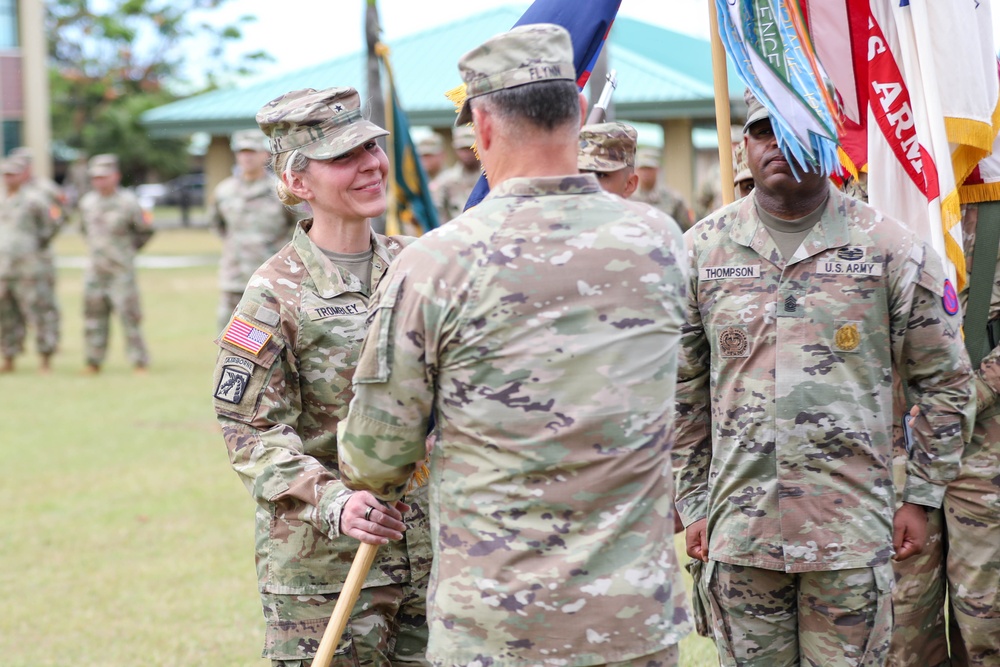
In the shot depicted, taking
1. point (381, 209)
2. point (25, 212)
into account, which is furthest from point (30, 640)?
point (25, 212)

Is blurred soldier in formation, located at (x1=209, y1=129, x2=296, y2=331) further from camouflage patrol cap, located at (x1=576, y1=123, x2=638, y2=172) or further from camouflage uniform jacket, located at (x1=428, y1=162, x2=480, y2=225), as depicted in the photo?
camouflage patrol cap, located at (x1=576, y1=123, x2=638, y2=172)

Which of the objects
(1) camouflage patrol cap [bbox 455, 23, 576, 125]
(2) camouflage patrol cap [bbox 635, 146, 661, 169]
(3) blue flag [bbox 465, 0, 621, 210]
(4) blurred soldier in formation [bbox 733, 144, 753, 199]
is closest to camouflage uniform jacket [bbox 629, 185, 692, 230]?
(2) camouflage patrol cap [bbox 635, 146, 661, 169]

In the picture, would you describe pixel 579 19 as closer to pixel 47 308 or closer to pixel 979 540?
pixel 979 540

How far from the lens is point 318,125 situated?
3.38 metres

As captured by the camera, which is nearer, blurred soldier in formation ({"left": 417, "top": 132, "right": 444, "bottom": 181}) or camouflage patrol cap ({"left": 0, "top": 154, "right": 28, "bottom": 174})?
blurred soldier in formation ({"left": 417, "top": 132, "right": 444, "bottom": 181})

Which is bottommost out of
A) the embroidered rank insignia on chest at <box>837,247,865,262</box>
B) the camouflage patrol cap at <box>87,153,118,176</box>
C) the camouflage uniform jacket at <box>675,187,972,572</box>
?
the camouflage uniform jacket at <box>675,187,972,572</box>

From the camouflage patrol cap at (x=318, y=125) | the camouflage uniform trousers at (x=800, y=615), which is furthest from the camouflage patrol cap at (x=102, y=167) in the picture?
the camouflage uniform trousers at (x=800, y=615)

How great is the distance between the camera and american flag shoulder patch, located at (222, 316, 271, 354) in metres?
3.21

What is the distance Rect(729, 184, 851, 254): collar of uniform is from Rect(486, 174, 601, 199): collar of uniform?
114cm

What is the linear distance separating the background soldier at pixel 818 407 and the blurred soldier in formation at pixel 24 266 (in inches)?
489

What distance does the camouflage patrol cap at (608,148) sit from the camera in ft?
15.9

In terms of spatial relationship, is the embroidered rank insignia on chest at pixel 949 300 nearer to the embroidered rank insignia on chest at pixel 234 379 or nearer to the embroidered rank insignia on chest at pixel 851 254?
the embroidered rank insignia on chest at pixel 851 254

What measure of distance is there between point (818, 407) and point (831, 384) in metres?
0.07

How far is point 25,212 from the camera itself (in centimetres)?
1451
